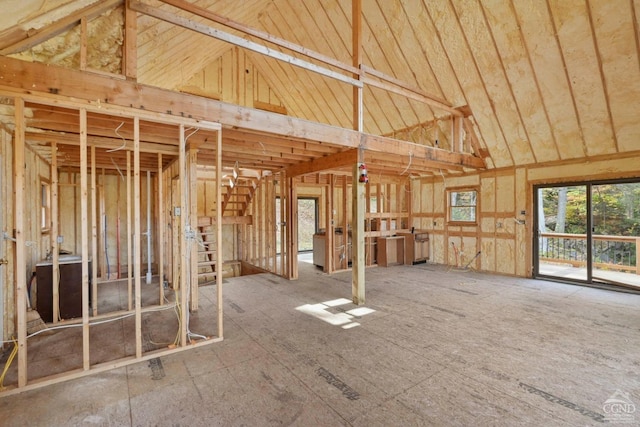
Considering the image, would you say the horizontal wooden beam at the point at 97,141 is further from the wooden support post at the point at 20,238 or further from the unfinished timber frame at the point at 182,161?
the wooden support post at the point at 20,238

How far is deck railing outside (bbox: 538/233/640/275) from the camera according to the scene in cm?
708

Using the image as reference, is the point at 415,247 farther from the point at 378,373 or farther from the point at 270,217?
the point at 378,373

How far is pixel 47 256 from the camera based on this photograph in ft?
16.1

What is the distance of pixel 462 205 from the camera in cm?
820

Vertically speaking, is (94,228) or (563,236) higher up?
(94,228)

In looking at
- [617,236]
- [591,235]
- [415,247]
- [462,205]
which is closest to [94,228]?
[415,247]

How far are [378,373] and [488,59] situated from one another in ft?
18.7

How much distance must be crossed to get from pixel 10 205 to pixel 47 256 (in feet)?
6.51

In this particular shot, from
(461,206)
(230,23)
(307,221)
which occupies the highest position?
(230,23)

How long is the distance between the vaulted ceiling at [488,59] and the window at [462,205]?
1.30m

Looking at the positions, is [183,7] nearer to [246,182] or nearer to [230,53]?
[246,182]

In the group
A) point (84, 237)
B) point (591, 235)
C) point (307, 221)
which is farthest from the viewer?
point (307, 221)

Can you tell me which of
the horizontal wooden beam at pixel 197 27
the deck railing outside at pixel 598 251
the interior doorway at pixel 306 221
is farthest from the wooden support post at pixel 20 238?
the interior doorway at pixel 306 221

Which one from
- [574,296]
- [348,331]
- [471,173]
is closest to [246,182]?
[348,331]
